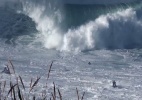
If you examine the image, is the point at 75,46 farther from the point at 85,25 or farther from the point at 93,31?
the point at 85,25

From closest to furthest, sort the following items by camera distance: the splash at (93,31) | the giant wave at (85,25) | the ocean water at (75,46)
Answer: the ocean water at (75,46) → the splash at (93,31) → the giant wave at (85,25)

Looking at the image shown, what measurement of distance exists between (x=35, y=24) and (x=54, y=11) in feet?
3.76

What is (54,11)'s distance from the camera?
2586cm

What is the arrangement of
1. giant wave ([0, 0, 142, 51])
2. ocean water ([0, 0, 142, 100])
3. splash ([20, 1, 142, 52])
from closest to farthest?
ocean water ([0, 0, 142, 100]) < splash ([20, 1, 142, 52]) < giant wave ([0, 0, 142, 51])

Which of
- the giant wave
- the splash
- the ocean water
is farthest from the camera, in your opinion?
the giant wave

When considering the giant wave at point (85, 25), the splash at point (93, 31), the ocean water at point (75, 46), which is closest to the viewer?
the ocean water at point (75, 46)

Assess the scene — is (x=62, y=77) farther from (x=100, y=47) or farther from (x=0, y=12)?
(x=0, y=12)

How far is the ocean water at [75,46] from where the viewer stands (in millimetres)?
15398

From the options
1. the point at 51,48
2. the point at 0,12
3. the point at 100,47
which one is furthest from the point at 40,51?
the point at 0,12

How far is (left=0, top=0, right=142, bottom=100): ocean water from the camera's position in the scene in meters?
15.4

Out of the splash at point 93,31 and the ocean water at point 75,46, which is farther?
the splash at point 93,31

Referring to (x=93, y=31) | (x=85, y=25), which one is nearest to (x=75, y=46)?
(x=93, y=31)

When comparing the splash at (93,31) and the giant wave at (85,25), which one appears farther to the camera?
the giant wave at (85,25)

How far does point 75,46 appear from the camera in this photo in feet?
72.7
